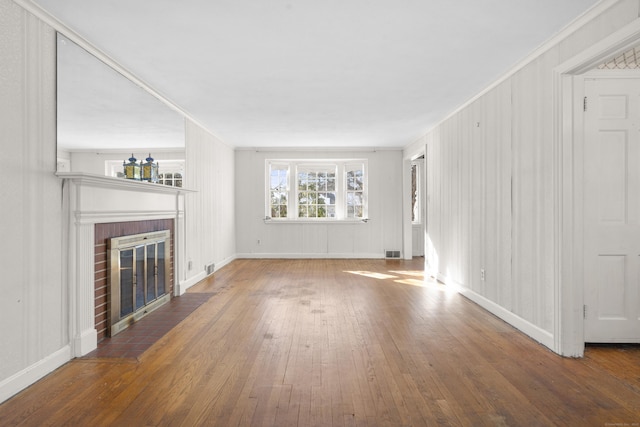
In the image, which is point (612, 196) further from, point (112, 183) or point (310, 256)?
point (310, 256)

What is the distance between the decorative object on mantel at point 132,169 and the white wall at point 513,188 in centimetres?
376

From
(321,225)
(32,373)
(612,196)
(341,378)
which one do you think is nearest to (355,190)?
(321,225)

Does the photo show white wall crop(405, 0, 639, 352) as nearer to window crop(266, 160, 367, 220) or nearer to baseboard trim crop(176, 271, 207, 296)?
window crop(266, 160, 367, 220)

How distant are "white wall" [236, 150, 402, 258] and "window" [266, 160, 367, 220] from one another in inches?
7.7

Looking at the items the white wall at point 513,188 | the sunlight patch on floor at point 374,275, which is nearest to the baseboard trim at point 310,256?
the sunlight patch on floor at point 374,275

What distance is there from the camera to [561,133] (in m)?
2.78

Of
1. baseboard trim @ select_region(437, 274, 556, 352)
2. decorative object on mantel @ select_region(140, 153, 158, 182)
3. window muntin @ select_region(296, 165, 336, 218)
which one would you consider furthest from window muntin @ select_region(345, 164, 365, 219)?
decorative object on mantel @ select_region(140, 153, 158, 182)

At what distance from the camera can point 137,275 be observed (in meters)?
3.71

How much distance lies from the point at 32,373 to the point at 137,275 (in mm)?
1433

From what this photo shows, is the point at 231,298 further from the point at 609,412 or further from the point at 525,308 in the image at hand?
the point at 609,412

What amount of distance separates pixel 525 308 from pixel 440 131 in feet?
10.7

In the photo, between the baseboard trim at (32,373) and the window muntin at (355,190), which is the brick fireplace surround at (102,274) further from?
the window muntin at (355,190)

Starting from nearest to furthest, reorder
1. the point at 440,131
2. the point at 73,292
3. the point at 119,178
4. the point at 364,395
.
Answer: the point at 364,395 → the point at 73,292 → the point at 119,178 → the point at 440,131

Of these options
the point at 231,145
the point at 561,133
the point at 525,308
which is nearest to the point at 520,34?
the point at 561,133
